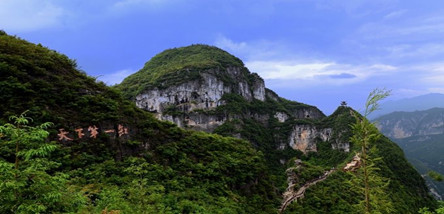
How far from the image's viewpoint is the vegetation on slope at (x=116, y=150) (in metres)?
17.6

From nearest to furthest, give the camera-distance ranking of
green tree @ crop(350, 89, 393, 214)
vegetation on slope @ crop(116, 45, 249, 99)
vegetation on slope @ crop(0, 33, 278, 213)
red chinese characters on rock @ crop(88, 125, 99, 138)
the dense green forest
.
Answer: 1. green tree @ crop(350, 89, 393, 214)
2. the dense green forest
3. vegetation on slope @ crop(0, 33, 278, 213)
4. red chinese characters on rock @ crop(88, 125, 99, 138)
5. vegetation on slope @ crop(116, 45, 249, 99)

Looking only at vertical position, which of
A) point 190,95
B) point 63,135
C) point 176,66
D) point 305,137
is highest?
point 176,66

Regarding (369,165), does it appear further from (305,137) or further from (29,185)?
(305,137)

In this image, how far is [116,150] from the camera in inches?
857

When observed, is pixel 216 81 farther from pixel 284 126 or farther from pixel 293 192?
pixel 293 192

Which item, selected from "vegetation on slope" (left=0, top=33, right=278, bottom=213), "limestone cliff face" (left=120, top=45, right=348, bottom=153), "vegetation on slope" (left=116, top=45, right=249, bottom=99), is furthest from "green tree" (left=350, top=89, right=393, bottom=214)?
"vegetation on slope" (left=116, top=45, right=249, bottom=99)

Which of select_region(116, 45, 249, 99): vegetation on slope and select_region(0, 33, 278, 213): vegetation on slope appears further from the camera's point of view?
select_region(116, 45, 249, 99): vegetation on slope

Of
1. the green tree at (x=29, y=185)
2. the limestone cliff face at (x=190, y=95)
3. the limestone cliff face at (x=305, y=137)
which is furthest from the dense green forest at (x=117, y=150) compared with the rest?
the limestone cliff face at (x=305, y=137)

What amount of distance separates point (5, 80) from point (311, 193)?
126ft

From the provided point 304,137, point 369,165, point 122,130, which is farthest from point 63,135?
point 304,137

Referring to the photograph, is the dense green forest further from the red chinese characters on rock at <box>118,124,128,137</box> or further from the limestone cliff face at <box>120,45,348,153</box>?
the limestone cliff face at <box>120,45,348,153</box>

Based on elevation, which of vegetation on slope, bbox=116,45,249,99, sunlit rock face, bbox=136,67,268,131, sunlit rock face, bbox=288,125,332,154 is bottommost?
sunlit rock face, bbox=288,125,332,154

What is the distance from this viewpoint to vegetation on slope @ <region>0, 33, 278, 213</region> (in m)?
17.6

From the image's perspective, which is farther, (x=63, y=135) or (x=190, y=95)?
(x=190, y=95)
